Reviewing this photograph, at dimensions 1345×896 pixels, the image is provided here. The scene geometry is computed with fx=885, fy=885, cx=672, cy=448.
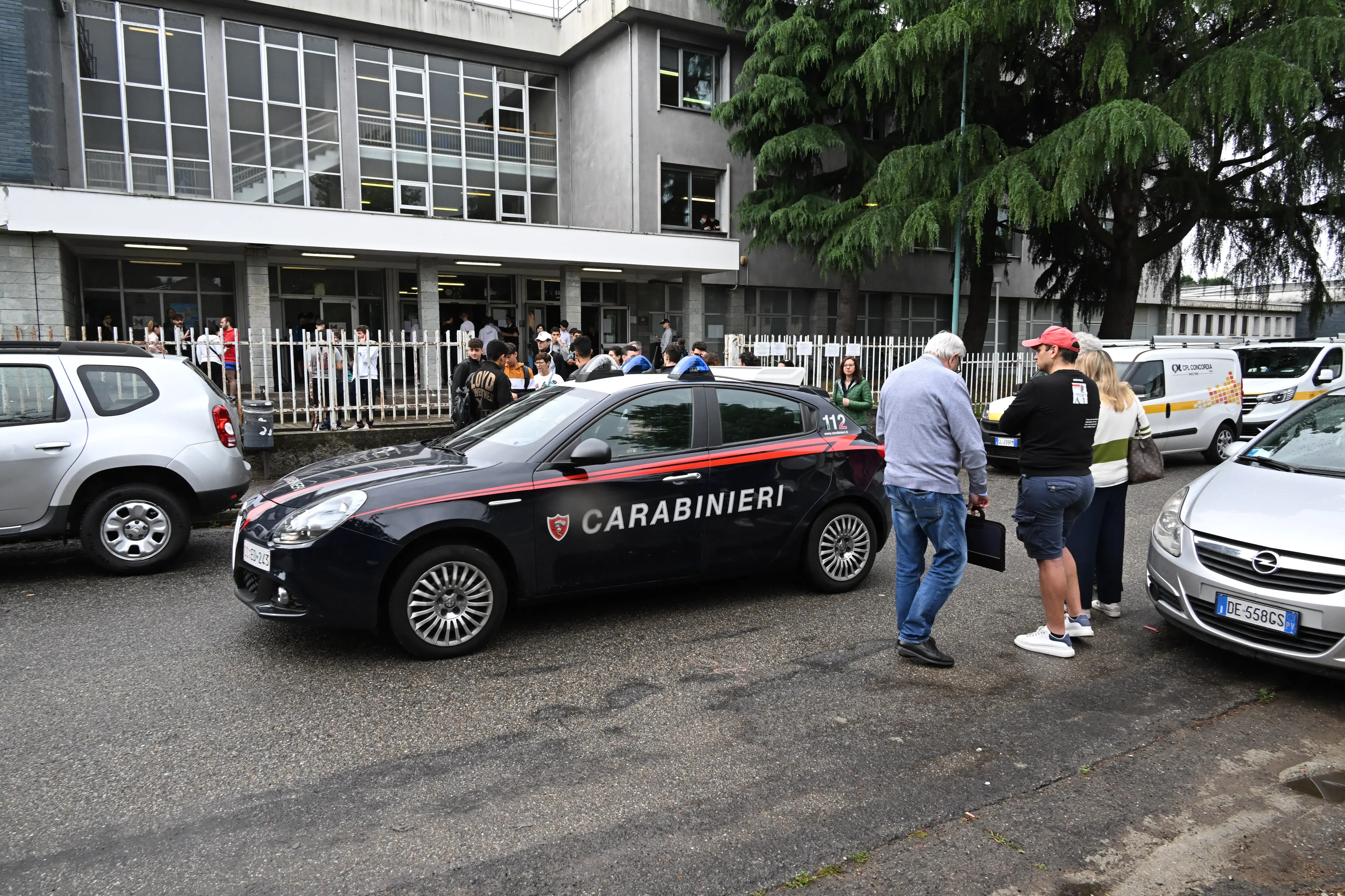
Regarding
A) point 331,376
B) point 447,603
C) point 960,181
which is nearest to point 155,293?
point 331,376

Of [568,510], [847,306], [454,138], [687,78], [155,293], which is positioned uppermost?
[687,78]

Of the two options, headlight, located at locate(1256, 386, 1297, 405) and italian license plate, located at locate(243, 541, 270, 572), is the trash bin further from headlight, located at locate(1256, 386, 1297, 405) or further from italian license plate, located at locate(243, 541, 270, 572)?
headlight, located at locate(1256, 386, 1297, 405)

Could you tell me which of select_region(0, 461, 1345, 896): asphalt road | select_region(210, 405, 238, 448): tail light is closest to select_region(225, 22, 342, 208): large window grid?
select_region(210, 405, 238, 448): tail light

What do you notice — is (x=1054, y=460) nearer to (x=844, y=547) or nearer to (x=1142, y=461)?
(x=1142, y=461)

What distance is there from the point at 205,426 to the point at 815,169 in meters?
19.4

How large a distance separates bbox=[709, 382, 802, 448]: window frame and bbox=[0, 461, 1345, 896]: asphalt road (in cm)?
115

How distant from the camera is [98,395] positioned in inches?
269

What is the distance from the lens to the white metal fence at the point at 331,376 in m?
11.6

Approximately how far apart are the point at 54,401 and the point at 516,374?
15.6 ft

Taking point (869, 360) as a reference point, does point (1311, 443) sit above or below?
below

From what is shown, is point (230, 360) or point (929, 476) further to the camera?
point (230, 360)

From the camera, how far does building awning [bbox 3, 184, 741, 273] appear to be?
52.3 feet

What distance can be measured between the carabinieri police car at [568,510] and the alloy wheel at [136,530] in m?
2.09

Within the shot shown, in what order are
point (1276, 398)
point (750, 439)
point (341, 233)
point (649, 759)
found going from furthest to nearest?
point (341, 233) → point (1276, 398) → point (750, 439) → point (649, 759)
